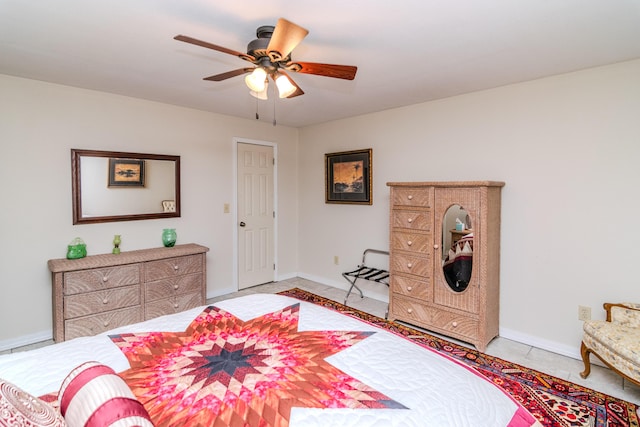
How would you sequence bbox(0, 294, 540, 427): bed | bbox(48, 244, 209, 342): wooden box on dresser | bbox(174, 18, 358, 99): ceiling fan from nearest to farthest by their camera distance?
bbox(0, 294, 540, 427): bed, bbox(174, 18, 358, 99): ceiling fan, bbox(48, 244, 209, 342): wooden box on dresser

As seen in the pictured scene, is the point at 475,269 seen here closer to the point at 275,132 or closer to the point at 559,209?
the point at 559,209

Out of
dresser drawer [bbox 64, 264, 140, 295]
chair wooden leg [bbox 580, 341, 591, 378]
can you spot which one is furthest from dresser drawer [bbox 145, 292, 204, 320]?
chair wooden leg [bbox 580, 341, 591, 378]

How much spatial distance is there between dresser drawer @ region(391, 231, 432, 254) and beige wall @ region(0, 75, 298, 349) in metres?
2.27

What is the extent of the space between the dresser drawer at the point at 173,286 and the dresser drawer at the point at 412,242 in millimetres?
2168

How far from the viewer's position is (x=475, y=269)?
280cm

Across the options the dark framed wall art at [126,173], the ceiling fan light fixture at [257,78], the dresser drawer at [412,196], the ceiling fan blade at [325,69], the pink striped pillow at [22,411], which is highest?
the ceiling fan blade at [325,69]

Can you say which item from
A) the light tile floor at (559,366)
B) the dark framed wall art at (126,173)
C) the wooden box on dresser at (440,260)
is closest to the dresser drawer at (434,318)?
the wooden box on dresser at (440,260)

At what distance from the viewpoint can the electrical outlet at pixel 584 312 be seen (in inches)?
103

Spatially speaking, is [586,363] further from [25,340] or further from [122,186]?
[25,340]

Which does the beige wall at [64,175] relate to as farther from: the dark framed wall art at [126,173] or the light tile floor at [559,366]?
the light tile floor at [559,366]

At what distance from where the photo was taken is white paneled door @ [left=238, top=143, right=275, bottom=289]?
442 cm

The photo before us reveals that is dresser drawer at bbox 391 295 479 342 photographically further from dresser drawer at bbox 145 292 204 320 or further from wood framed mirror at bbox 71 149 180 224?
wood framed mirror at bbox 71 149 180 224

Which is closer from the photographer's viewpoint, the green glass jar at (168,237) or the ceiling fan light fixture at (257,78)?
the ceiling fan light fixture at (257,78)

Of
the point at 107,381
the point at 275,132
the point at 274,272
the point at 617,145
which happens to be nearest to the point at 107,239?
the point at 274,272
